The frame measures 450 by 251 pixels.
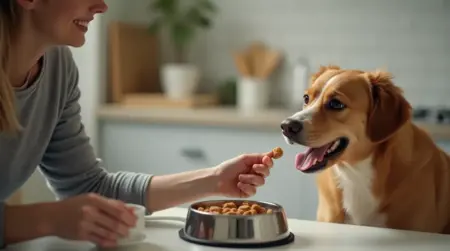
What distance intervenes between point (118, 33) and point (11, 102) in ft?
→ 7.30

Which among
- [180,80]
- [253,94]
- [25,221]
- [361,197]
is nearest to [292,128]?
[361,197]

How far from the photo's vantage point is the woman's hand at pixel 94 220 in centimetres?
114

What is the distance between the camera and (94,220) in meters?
1.14

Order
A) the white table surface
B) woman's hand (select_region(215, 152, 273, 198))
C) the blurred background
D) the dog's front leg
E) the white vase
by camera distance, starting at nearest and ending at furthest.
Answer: the white table surface
woman's hand (select_region(215, 152, 273, 198))
the dog's front leg
the blurred background
the white vase

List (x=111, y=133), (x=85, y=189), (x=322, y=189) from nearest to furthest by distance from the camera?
(x=85, y=189) → (x=322, y=189) → (x=111, y=133)

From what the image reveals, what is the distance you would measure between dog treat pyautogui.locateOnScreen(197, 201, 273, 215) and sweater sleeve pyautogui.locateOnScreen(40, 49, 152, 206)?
10.9 inches

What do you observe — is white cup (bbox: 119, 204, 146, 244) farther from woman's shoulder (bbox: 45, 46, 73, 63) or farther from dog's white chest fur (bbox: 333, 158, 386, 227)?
dog's white chest fur (bbox: 333, 158, 386, 227)

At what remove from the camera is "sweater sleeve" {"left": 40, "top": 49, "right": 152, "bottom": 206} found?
1623 mm

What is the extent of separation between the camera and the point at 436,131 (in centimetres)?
274

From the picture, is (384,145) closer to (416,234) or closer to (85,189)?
(416,234)

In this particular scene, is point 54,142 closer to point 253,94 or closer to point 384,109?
point 384,109

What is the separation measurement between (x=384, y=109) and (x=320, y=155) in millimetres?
189

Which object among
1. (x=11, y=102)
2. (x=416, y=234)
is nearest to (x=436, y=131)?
(x=416, y=234)

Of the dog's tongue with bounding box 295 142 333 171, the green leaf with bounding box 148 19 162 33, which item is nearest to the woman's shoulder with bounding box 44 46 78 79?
the dog's tongue with bounding box 295 142 333 171
